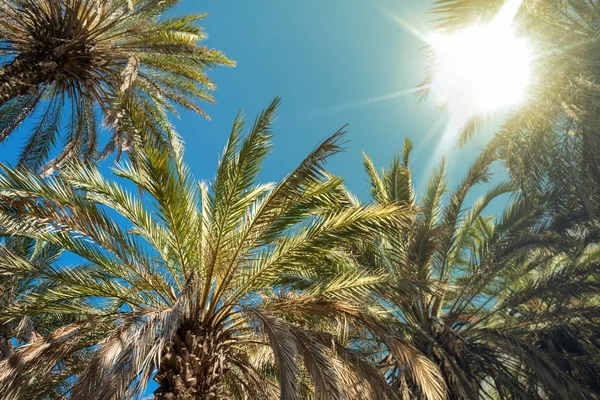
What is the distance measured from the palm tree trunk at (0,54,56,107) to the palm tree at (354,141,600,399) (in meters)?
6.14

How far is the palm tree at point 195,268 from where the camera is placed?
4.98m

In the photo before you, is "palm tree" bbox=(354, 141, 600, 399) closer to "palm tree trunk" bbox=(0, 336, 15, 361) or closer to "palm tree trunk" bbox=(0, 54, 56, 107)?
"palm tree trunk" bbox=(0, 54, 56, 107)

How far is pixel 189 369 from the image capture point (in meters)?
5.12

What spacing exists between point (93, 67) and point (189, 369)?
18.8ft

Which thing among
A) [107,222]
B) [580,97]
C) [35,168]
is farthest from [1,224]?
[580,97]

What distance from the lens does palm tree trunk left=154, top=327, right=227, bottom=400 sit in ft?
16.4

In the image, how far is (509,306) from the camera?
9.13 m

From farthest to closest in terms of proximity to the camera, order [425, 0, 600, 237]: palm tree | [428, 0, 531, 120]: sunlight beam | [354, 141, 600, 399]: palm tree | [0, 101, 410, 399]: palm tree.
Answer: [354, 141, 600, 399]: palm tree
[425, 0, 600, 237]: palm tree
[428, 0, 531, 120]: sunlight beam
[0, 101, 410, 399]: palm tree

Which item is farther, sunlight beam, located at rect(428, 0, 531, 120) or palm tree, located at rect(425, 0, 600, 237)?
palm tree, located at rect(425, 0, 600, 237)

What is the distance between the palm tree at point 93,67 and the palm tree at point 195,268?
3.65 feet

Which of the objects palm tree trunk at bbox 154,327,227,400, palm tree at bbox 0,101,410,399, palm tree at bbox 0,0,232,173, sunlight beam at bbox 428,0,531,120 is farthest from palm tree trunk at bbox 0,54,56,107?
sunlight beam at bbox 428,0,531,120

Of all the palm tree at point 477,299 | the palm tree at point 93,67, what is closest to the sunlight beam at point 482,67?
the palm tree at point 477,299

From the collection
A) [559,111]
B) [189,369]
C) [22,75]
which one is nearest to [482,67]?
[559,111]

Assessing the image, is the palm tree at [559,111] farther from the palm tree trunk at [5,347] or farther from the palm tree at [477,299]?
the palm tree trunk at [5,347]
